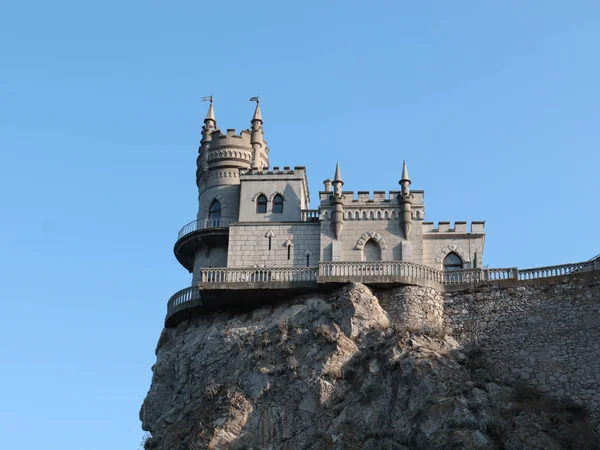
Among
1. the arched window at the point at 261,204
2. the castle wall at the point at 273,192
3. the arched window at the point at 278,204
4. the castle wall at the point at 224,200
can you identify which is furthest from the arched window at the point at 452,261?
the castle wall at the point at 224,200

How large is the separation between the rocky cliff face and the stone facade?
348cm

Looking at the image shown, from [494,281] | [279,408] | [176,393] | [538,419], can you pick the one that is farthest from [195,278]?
[538,419]

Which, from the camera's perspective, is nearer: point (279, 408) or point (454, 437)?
point (454, 437)

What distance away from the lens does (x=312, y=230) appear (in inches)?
2336

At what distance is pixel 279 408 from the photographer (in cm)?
5144

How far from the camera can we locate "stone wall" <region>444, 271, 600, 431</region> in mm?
51031

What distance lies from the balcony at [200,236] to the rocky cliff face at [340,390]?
483 cm

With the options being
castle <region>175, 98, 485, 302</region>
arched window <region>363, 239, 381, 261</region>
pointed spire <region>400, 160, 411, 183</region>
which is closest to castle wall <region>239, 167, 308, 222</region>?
castle <region>175, 98, 485, 302</region>

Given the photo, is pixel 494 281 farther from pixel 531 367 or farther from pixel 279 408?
pixel 279 408

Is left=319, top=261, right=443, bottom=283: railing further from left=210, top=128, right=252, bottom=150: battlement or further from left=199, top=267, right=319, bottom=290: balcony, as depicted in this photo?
left=210, top=128, right=252, bottom=150: battlement

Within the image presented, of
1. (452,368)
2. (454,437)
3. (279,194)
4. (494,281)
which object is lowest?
(454,437)

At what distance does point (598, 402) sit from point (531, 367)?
11.6 feet

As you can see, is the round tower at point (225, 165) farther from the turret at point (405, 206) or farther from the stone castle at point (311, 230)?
the turret at point (405, 206)

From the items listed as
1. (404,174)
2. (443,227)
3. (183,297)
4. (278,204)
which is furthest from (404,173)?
(183,297)
